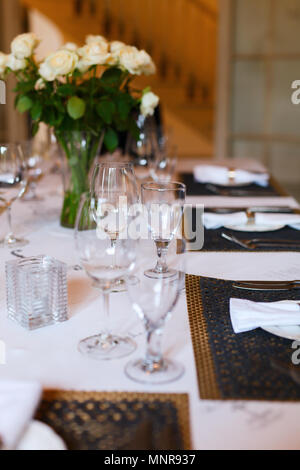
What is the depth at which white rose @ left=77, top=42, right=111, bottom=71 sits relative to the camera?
1.33 meters

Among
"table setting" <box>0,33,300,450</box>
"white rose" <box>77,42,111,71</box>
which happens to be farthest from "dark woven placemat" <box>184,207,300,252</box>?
"white rose" <box>77,42,111,71</box>

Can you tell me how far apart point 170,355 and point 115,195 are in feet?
1.11

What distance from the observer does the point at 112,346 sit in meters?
0.80

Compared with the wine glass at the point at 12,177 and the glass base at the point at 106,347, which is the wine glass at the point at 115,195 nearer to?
the glass base at the point at 106,347

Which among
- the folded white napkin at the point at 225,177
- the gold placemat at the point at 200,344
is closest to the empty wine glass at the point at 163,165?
the folded white napkin at the point at 225,177

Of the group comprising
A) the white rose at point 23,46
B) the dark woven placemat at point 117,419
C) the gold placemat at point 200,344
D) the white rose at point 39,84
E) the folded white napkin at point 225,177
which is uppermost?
the white rose at point 23,46

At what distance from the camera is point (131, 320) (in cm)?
91

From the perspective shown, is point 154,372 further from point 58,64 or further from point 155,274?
point 58,64

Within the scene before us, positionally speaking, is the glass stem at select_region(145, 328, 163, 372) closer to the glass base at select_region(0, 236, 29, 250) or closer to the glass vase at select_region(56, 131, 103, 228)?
the glass base at select_region(0, 236, 29, 250)

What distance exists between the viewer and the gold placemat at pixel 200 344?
2.26 ft

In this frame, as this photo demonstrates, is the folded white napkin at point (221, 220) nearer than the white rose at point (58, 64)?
No

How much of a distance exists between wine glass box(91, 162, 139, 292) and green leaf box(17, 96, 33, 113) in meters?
0.34

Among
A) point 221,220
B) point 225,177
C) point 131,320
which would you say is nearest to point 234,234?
point 221,220

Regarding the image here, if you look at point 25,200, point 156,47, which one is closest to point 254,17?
point 156,47
